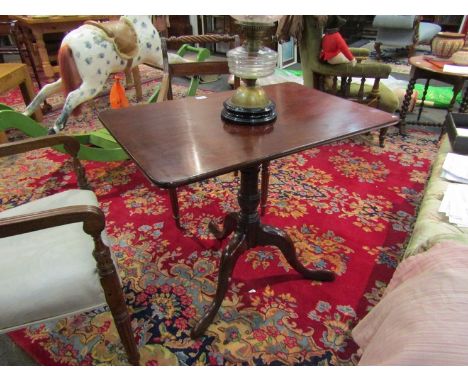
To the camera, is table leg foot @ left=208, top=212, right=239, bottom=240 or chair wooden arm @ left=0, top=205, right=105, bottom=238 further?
table leg foot @ left=208, top=212, right=239, bottom=240

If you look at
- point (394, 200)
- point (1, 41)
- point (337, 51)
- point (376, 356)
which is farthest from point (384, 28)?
point (1, 41)

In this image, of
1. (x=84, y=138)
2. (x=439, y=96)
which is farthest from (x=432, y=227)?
(x=439, y=96)

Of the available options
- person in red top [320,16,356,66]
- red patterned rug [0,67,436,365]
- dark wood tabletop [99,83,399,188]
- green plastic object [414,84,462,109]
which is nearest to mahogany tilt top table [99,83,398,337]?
dark wood tabletop [99,83,399,188]

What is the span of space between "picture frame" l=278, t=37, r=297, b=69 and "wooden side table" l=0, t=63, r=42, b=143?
3025 mm

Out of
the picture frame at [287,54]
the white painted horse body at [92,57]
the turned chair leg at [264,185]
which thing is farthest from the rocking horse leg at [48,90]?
the picture frame at [287,54]

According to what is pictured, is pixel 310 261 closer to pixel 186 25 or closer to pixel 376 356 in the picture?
pixel 376 356

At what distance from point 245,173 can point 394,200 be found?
48.7 inches

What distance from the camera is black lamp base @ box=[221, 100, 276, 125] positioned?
1024 mm

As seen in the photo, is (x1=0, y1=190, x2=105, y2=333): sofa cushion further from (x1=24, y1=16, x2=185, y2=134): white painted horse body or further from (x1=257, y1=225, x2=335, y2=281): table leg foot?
(x1=24, y1=16, x2=185, y2=134): white painted horse body

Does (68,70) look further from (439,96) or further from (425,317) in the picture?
(439,96)

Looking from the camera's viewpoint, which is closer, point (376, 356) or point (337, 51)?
point (376, 356)

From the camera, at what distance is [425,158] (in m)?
2.41

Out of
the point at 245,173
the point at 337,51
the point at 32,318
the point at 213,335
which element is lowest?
the point at 213,335

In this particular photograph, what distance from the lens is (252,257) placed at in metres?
1.57
